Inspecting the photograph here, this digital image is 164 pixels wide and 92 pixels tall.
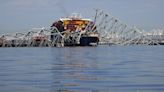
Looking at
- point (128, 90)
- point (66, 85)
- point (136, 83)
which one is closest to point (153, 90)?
point (128, 90)

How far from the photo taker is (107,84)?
2305cm

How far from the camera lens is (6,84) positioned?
23.7 metres

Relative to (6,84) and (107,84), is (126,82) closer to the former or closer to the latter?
(107,84)

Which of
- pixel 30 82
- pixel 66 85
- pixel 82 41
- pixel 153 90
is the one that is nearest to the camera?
pixel 153 90

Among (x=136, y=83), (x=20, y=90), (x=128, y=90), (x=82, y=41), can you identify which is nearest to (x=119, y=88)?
(x=128, y=90)

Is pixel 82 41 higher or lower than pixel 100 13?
lower

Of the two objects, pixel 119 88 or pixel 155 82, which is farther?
pixel 155 82

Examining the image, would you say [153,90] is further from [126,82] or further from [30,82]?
[30,82]

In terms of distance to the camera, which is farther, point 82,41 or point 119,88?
point 82,41

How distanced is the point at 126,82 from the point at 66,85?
3.27m

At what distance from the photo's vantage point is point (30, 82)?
967 inches

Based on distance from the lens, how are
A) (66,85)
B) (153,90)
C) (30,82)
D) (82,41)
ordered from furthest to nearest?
(82,41)
(30,82)
(66,85)
(153,90)

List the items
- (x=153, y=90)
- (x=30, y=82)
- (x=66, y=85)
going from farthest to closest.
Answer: (x=30, y=82) → (x=66, y=85) → (x=153, y=90)

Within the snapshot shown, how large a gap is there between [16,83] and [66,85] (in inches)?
116
